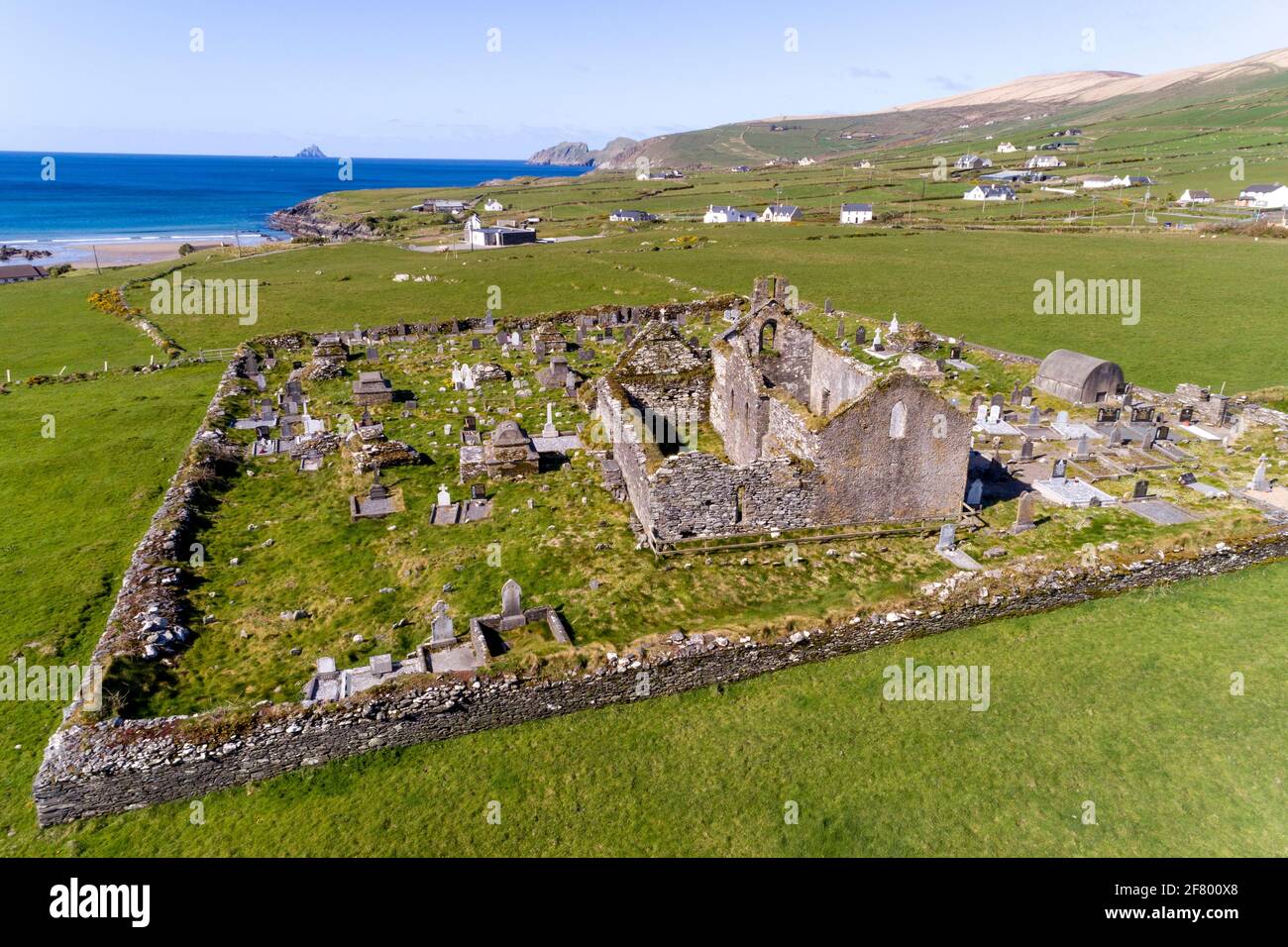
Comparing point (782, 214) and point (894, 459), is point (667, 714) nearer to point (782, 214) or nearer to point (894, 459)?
point (894, 459)

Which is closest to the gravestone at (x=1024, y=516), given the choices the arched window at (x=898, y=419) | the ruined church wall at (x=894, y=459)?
the ruined church wall at (x=894, y=459)

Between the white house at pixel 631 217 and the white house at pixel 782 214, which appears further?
the white house at pixel 631 217

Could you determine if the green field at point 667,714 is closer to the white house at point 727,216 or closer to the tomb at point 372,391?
the tomb at point 372,391

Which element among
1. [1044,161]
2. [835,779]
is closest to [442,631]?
[835,779]

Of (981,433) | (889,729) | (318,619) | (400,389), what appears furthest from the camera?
(400,389)

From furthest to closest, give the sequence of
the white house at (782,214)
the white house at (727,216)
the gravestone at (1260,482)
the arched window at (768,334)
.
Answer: the white house at (727,216) < the white house at (782,214) < the arched window at (768,334) < the gravestone at (1260,482)

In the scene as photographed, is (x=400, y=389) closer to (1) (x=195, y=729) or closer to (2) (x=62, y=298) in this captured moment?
(1) (x=195, y=729)

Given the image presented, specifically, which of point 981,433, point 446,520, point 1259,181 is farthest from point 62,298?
point 1259,181
